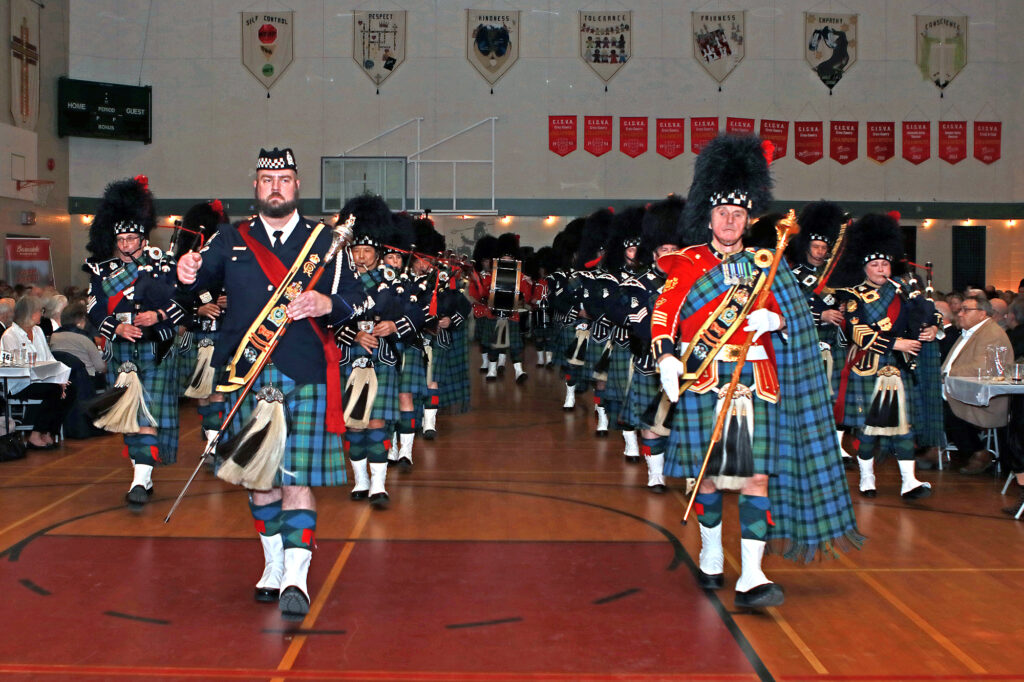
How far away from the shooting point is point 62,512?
6254mm

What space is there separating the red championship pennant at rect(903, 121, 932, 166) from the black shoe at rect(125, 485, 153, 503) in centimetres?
1745

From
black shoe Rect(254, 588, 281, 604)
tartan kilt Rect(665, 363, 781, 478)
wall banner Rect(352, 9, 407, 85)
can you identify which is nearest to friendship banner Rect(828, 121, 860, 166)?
wall banner Rect(352, 9, 407, 85)

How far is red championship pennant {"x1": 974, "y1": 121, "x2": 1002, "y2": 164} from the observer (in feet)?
67.3

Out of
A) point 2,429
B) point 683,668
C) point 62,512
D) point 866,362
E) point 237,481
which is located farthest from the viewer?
point 2,429

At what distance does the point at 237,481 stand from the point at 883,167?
18506 mm

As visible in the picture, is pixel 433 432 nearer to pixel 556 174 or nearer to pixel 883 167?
pixel 556 174

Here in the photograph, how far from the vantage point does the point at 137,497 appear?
639cm

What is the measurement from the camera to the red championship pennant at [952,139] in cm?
2048

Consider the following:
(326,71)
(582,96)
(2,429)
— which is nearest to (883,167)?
(582,96)

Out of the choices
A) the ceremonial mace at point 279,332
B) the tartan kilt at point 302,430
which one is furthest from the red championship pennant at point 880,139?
the tartan kilt at point 302,430

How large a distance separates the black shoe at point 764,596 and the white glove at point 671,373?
830mm

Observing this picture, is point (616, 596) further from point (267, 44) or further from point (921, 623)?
point (267, 44)

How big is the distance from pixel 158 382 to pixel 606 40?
15390 mm

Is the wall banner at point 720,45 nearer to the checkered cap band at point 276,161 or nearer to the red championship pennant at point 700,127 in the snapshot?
the red championship pennant at point 700,127
